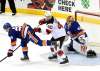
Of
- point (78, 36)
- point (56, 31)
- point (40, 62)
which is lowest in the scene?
point (40, 62)

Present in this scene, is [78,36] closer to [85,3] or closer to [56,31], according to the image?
[56,31]

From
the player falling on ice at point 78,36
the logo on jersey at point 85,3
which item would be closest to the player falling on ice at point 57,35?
the player falling on ice at point 78,36

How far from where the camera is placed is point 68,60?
4836 mm

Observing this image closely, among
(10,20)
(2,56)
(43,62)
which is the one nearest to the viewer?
(43,62)

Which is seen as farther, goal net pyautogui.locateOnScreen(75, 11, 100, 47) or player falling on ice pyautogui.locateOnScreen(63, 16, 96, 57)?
goal net pyautogui.locateOnScreen(75, 11, 100, 47)

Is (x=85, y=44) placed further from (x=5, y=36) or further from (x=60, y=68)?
(x=5, y=36)

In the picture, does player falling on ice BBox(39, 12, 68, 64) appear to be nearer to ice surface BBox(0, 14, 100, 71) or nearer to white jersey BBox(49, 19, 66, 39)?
white jersey BBox(49, 19, 66, 39)

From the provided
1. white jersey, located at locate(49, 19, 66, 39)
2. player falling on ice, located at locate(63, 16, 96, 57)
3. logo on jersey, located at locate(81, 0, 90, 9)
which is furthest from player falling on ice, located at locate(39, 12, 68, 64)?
logo on jersey, located at locate(81, 0, 90, 9)

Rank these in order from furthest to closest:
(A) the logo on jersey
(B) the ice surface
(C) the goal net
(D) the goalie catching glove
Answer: (A) the logo on jersey < (C) the goal net < (D) the goalie catching glove < (B) the ice surface

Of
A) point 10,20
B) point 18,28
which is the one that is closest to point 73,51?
point 18,28

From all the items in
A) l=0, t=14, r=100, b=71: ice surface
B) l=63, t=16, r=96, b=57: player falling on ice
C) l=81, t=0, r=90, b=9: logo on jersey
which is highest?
l=81, t=0, r=90, b=9: logo on jersey

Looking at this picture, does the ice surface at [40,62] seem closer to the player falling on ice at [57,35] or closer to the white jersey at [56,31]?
the player falling on ice at [57,35]

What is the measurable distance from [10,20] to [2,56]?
3039mm

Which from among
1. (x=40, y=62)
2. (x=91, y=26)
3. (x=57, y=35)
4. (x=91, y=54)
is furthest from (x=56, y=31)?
(x=91, y=26)
